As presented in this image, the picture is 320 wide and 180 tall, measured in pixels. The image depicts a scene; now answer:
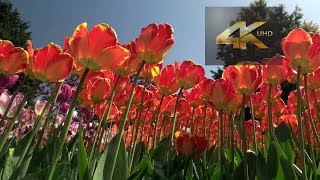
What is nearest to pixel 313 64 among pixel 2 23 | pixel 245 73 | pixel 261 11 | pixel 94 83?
pixel 245 73

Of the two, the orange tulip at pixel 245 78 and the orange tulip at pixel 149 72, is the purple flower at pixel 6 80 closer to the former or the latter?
the orange tulip at pixel 149 72

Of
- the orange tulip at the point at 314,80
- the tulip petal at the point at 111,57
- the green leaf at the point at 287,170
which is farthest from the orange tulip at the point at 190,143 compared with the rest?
the tulip petal at the point at 111,57

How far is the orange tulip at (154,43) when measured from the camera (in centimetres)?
165

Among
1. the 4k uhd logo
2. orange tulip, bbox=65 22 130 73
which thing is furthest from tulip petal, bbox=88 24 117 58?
the 4k uhd logo

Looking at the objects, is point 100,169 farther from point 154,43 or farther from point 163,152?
point 163,152

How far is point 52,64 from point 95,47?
175 mm

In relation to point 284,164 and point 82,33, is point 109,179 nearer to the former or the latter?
point 82,33

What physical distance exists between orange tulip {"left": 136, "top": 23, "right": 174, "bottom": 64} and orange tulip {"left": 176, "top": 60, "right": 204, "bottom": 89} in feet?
2.04

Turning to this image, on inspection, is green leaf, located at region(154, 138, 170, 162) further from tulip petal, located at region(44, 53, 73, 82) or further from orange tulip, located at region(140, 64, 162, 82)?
tulip petal, located at region(44, 53, 73, 82)

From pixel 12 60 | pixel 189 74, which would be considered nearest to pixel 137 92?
pixel 189 74

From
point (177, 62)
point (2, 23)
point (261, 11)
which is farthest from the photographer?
point (261, 11)

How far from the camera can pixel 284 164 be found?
1.55 metres

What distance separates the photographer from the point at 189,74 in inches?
91.3

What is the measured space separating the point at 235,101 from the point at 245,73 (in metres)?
0.25
